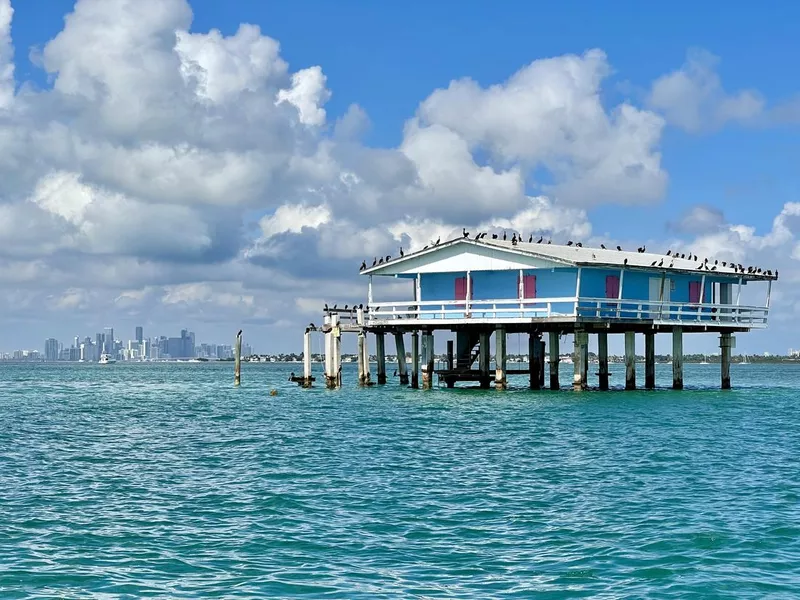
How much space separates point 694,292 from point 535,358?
8.92 meters

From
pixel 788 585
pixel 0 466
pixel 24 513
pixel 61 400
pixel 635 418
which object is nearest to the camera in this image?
pixel 788 585

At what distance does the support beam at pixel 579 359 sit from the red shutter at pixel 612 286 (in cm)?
261

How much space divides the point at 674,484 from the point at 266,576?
11492 millimetres

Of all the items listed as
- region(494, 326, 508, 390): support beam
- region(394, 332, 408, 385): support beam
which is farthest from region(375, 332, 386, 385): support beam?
region(494, 326, 508, 390): support beam

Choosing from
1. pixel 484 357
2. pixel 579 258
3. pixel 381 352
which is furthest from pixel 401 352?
pixel 579 258

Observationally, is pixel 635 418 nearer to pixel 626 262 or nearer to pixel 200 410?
pixel 626 262

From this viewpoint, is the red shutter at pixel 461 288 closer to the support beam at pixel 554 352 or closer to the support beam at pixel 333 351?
the support beam at pixel 554 352

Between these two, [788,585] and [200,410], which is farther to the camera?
[200,410]

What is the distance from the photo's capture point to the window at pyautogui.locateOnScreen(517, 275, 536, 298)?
4919 cm

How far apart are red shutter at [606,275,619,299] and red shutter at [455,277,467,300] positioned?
6.79 m

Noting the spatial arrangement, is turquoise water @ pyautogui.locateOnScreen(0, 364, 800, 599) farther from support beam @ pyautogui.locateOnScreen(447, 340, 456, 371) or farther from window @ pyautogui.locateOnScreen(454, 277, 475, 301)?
support beam @ pyautogui.locateOnScreen(447, 340, 456, 371)

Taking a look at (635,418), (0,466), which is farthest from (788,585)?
(635,418)

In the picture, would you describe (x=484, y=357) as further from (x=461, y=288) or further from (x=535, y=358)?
(x=461, y=288)

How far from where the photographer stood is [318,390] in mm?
65125
